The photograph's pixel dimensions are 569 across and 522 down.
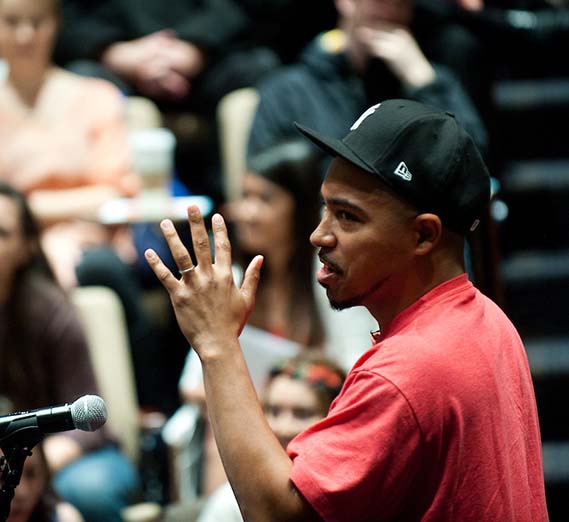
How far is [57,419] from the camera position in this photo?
5.76 feet

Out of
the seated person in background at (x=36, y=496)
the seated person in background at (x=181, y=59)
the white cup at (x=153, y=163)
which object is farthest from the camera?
the seated person in background at (x=181, y=59)

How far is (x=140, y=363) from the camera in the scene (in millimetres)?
4062

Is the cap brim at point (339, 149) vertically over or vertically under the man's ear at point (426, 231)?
over

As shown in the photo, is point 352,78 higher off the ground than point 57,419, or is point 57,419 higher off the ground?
point 57,419

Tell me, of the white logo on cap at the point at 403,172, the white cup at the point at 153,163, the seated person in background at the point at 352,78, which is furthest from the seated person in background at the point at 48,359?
the white logo on cap at the point at 403,172

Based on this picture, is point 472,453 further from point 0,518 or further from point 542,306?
point 542,306

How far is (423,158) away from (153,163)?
250 cm

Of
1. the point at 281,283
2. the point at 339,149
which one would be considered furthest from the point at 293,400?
the point at 339,149

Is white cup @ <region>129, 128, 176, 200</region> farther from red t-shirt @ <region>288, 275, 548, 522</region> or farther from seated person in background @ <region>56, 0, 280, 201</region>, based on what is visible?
red t-shirt @ <region>288, 275, 548, 522</region>

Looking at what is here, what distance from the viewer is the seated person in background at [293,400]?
2.95 meters

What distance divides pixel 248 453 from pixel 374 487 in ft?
0.59

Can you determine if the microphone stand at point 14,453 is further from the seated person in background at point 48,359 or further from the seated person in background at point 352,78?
the seated person in background at point 352,78

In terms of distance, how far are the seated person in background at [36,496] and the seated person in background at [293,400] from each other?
36cm

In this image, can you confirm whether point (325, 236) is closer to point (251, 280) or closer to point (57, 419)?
point (251, 280)
